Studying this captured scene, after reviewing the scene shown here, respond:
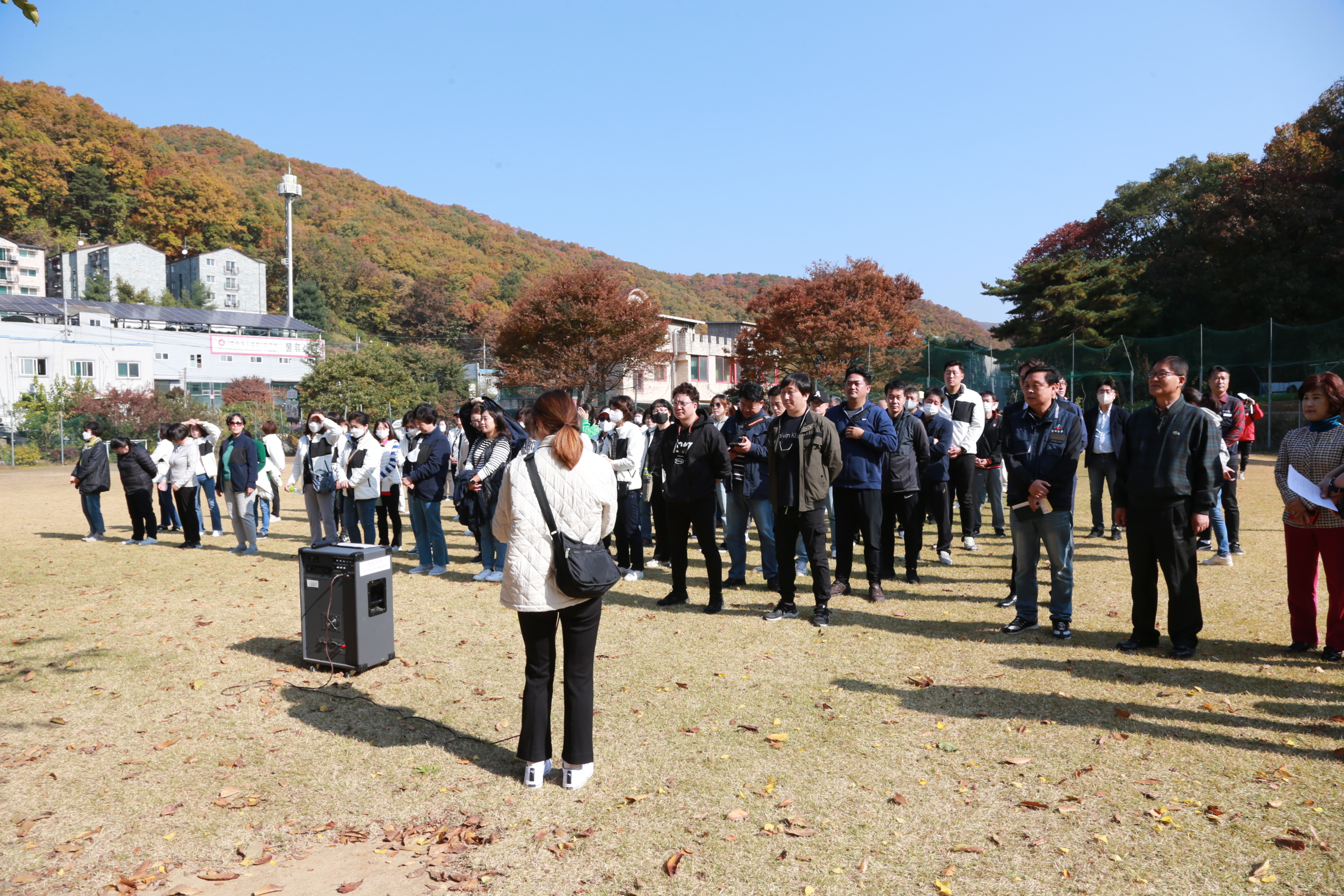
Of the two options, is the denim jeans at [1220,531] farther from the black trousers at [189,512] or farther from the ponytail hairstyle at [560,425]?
the black trousers at [189,512]

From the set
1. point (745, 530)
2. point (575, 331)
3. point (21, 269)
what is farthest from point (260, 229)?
point (745, 530)

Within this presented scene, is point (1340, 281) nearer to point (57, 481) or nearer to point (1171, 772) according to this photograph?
point (1171, 772)

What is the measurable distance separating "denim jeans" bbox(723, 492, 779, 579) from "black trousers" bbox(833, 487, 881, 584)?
708mm

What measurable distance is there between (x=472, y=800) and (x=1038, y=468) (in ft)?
14.8

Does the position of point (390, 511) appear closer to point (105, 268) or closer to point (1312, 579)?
point (1312, 579)

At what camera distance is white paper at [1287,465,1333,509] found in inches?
203

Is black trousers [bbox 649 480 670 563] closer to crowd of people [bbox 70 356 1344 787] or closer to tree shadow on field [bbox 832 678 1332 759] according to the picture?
crowd of people [bbox 70 356 1344 787]

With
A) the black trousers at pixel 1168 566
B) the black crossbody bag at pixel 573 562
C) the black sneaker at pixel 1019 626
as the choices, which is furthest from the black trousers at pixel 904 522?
the black crossbody bag at pixel 573 562

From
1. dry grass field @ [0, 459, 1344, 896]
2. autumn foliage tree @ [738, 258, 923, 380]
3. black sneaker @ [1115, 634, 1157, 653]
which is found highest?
autumn foliage tree @ [738, 258, 923, 380]

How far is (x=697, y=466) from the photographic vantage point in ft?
24.0

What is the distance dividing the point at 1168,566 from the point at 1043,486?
3.07 ft

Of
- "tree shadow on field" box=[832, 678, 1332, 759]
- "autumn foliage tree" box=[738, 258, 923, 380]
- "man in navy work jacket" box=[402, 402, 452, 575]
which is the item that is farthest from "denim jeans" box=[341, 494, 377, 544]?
"autumn foliage tree" box=[738, 258, 923, 380]

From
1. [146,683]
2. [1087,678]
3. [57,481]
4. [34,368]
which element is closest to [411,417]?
[146,683]

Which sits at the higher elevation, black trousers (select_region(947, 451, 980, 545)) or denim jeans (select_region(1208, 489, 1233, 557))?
black trousers (select_region(947, 451, 980, 545))
